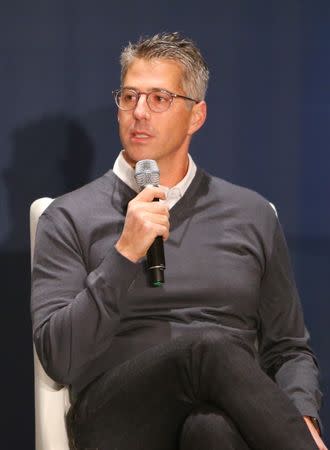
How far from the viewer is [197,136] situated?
2613mm

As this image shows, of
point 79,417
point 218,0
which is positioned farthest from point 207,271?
point 218,0

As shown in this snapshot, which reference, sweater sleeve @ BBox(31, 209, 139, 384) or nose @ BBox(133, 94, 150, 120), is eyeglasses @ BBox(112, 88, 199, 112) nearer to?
nose @ BBox(133, 94, 150, 120)

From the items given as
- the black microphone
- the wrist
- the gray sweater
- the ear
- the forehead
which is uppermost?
the forehead

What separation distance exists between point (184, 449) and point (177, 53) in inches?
34.6

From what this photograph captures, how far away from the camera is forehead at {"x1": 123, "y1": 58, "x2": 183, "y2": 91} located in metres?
2.00

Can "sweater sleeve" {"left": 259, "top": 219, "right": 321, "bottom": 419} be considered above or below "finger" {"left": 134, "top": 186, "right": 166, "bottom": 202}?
below

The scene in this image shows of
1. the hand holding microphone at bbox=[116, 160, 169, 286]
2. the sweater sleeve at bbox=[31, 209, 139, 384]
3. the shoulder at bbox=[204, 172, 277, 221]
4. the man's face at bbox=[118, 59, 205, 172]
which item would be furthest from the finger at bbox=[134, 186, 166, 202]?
the shoulder at bbox=[204, 172, 277, 221]

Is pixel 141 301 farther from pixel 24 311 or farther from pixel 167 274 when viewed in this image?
pixel 24 311

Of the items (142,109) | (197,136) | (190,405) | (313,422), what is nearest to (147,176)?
(142,109)

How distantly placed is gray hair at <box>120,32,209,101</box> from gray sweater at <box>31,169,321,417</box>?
0.22 meters

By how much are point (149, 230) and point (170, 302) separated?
0.97 ft

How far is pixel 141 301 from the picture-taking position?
1.93m

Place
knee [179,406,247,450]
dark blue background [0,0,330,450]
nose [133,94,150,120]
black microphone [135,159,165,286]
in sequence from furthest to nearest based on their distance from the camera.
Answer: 1. dark blue background [0,0,330,450]
2. nose [133,94,150,120]
3. black microphone [135,159,165,286]
4. knee [179,406,247,450]

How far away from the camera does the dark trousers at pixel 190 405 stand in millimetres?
1607
